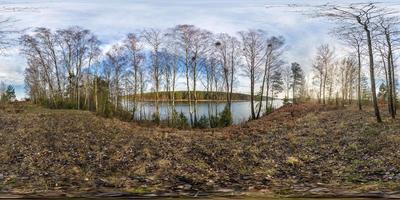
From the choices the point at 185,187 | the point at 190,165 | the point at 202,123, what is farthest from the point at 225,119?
the point at 185,187

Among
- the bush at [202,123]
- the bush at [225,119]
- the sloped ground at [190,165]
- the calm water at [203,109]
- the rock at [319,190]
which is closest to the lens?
the rock at [319,190]

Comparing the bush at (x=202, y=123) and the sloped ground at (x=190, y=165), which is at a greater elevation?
the sloped ground at (x=190, y=165)

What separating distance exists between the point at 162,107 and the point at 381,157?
117 feet

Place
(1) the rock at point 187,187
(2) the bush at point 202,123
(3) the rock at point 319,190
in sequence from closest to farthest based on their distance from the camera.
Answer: (3) the rock at point 319,190 → (1) the rock at point 187,187 → (2) the bush at point 202,123

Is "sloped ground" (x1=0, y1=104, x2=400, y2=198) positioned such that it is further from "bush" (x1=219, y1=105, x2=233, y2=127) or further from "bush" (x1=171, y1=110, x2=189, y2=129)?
"bush" (x1=219, y1=105, x2=233, y2=127)

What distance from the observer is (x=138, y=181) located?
8828 millimetres

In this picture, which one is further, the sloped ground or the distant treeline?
the distant treeline

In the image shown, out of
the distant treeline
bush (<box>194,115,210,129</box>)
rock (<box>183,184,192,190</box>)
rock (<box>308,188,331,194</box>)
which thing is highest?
the distant treeline

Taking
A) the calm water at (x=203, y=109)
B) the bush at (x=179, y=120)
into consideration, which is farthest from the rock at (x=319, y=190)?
the calm water at (x=203, y=109)

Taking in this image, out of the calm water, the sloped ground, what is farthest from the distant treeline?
the sloped ground

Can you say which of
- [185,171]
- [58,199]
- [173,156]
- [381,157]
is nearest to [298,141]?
[381,157]

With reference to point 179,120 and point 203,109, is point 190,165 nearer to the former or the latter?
point 179,120

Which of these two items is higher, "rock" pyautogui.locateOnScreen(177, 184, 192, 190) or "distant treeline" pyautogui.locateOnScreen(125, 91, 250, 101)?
"distant treeline" pyautogui.locateOnScreen(125, 91, 250, 101)

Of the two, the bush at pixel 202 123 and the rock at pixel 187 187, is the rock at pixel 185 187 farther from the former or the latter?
the bush at pixel 202 123
